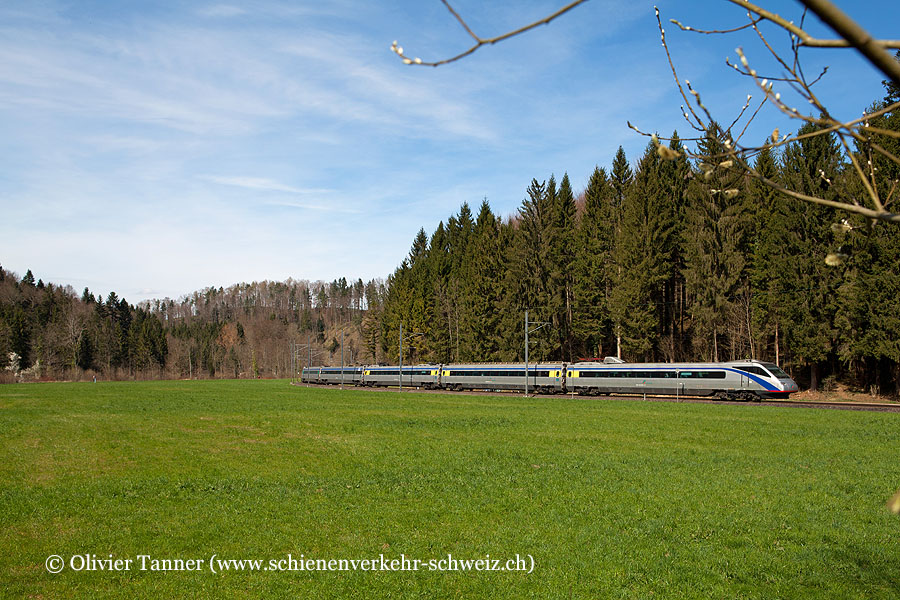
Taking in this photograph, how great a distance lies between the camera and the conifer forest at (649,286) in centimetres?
3972

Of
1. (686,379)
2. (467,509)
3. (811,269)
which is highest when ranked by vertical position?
(811,269)

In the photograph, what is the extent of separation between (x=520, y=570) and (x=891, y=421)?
24.5 meters

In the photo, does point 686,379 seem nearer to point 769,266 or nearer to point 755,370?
point 755,370

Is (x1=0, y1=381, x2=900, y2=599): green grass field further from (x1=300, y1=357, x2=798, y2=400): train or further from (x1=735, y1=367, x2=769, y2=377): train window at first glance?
(x1=300, y1=357, x2=798, y2=400): train

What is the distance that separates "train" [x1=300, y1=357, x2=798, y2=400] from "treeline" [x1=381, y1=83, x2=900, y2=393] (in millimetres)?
6809

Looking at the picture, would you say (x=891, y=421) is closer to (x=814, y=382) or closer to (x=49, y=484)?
(x=814, y=382)

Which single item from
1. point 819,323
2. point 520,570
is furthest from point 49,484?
point 819,323

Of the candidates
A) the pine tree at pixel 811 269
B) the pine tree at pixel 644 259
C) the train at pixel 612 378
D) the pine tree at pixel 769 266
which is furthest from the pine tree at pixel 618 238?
the pine tree at pixel 811 269

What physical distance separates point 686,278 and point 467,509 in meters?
45.9

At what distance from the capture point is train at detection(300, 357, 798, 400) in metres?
38.1

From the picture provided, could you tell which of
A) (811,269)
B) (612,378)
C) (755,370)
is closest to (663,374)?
(612,378)

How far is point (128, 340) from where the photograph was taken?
125250mm

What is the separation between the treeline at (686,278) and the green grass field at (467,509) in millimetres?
13700

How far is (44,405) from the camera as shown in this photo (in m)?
35.8
